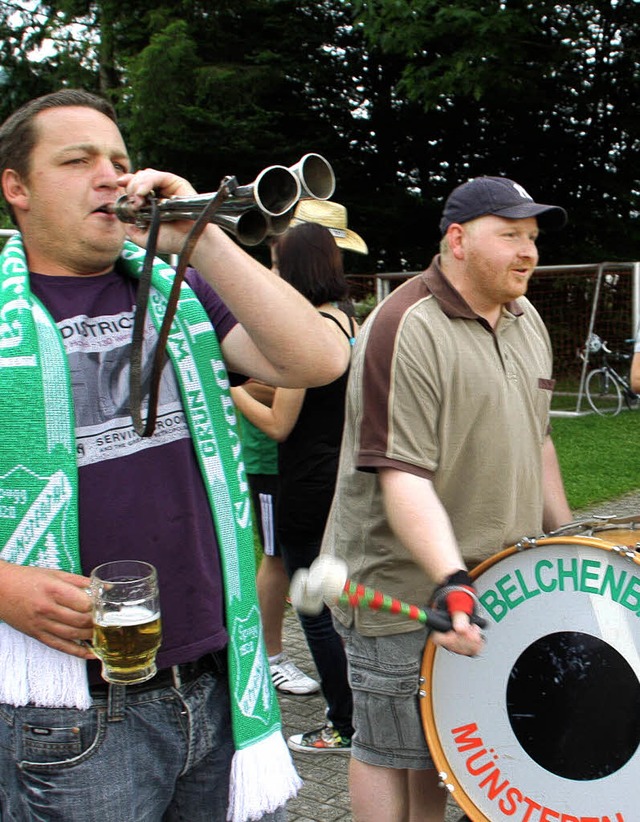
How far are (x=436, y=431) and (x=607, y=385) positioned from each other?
42.4 ft

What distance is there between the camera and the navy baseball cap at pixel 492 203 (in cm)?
248

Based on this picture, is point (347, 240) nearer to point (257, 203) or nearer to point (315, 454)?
point (315, 454)

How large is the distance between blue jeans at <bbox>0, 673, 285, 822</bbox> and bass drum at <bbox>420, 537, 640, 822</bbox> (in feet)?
2.75

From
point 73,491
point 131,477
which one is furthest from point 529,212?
point 73,491

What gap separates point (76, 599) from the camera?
5.05 feet

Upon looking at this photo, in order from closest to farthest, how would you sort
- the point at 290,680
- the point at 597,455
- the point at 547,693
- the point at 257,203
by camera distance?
the point at 257,203 < the point at 547,693 < the point at 290,680 < the point at 597,455

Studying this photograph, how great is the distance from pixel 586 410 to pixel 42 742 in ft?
44.3

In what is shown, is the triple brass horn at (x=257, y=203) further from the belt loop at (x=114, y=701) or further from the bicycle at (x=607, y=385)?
the bicycle at (x=607, y=385)

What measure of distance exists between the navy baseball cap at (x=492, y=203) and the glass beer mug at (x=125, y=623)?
55.5 inches

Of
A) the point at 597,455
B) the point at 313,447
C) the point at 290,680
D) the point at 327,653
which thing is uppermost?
the point at 313,447

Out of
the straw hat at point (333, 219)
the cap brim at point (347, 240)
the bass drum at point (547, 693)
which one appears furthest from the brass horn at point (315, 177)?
the cap brim at point (347, 240)

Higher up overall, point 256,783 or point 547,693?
point 256,783

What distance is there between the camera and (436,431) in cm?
237

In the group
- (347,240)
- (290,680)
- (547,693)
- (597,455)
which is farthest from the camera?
(597,455)
